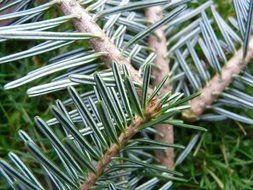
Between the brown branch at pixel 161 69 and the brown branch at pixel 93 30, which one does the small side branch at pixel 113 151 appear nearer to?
the brown branch at pixel 93 30

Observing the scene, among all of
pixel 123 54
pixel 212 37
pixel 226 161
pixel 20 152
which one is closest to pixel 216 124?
pixel 226 161

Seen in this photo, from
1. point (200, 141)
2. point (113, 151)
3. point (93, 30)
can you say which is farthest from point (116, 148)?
point (200, 141)

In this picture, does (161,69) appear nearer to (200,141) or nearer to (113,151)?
(200,141)

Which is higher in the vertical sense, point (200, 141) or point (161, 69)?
point (161, 69)

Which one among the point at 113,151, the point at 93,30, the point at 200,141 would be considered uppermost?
the point at 93,30

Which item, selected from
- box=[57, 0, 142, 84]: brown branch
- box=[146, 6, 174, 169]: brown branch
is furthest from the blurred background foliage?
box=[57, 0, 142, 84]: brown branch

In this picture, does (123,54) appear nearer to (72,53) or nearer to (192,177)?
(72,53)

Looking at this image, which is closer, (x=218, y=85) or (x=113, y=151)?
(x=113, y=151)
